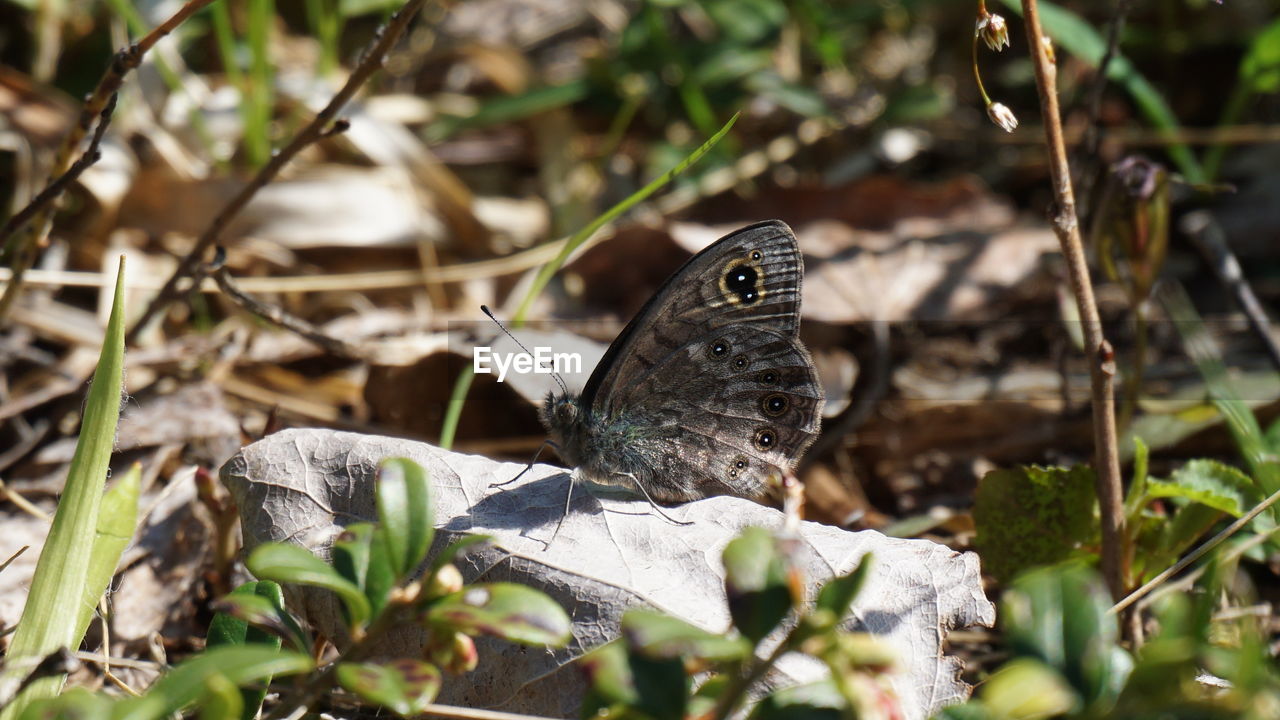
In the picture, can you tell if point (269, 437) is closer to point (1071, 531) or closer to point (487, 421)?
point (487, 421)

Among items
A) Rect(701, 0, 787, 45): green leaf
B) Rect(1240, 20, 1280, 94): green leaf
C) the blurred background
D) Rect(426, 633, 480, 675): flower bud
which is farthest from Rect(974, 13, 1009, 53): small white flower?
Rect(701, 0, 787, 45): green leaf

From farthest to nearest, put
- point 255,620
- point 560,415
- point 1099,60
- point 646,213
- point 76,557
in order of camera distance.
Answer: point 646,213 < point 1099,60 < point 560,415 < point 76,557 < point 255,620

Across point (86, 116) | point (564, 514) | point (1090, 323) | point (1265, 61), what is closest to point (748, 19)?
point (1265, 61)

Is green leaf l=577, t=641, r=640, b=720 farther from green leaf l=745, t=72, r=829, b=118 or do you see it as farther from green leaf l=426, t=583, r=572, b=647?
green leaf l=745, t=72, r=829, b=118

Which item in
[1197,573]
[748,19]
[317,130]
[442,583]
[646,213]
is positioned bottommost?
[1197,573]

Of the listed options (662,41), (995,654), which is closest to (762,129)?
(662,41)

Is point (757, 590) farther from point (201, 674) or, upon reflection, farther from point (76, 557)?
point (76, 557)

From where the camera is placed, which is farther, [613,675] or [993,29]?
[993,29]
